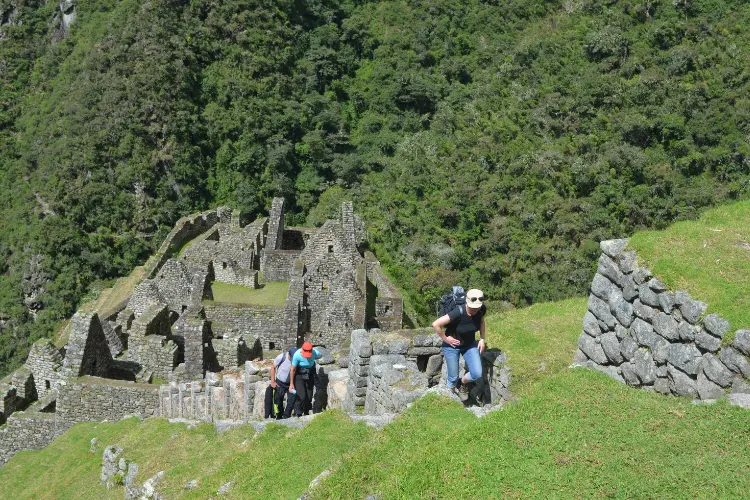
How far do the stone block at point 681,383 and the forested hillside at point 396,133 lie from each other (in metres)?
20.8

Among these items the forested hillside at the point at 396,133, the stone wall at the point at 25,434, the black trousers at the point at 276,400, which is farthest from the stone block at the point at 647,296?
the forested hillside at the point at 396,133

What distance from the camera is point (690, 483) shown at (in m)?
5.80

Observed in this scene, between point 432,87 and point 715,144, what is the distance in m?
A: 23.8

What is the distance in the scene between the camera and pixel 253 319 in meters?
18.3

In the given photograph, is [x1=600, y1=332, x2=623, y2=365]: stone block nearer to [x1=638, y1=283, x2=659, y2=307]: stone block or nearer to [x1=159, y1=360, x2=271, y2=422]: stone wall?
[x1=638, y1=283, x2=659, y2=307]: stone block

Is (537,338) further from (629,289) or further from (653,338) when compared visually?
(653,338)

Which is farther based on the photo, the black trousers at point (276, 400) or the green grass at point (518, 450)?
the black trousers at point (276, 400)

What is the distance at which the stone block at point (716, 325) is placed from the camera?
22.9ft

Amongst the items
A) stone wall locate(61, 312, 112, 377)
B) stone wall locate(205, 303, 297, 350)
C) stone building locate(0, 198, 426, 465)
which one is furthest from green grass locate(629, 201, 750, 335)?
stone wall locate(205, 303, 297, 350)

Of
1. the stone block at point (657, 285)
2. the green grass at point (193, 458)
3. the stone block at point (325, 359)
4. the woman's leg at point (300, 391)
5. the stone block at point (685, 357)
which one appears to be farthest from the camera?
the stone block at point (325, 359)

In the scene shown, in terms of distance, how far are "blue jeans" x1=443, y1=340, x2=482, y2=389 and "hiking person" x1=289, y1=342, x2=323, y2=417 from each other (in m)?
2.60

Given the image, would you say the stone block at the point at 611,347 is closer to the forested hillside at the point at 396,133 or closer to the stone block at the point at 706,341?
the stone block at the point at 706,341

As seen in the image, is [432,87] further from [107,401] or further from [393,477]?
[393,477]

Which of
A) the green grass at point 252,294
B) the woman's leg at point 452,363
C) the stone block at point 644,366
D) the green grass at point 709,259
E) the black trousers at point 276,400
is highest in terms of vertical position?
the green grass at point 709,259
